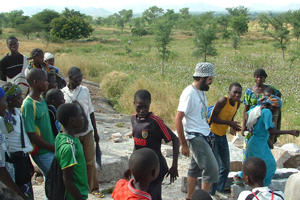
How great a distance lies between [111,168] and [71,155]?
2.10 meters

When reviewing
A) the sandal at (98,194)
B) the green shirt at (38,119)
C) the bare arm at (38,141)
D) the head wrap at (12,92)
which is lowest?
the sandal at (98,194)

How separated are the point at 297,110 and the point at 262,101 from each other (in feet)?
23.2

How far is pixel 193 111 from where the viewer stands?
134 inches

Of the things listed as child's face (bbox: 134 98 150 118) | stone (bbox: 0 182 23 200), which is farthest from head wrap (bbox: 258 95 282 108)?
stone (bbox: 0 182 23 200)

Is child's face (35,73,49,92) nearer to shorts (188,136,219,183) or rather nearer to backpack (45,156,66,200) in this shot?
backpack (45,156,66,200)

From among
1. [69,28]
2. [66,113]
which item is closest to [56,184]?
[66,113]

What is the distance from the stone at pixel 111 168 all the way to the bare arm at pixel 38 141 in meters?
1.49

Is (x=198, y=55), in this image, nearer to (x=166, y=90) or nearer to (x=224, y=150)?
(x=166, y=90)

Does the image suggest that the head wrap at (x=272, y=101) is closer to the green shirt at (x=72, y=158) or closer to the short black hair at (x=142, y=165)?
the short black hair at (x=142, y=165)

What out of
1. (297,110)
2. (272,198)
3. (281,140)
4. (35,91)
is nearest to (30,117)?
(35,91)

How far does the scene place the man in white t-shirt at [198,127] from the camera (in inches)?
131

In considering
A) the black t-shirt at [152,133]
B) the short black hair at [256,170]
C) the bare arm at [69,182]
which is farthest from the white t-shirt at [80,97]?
the short black hair at [256,170]

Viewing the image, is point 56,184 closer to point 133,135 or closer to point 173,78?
point 133,135

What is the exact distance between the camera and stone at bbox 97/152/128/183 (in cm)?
430
